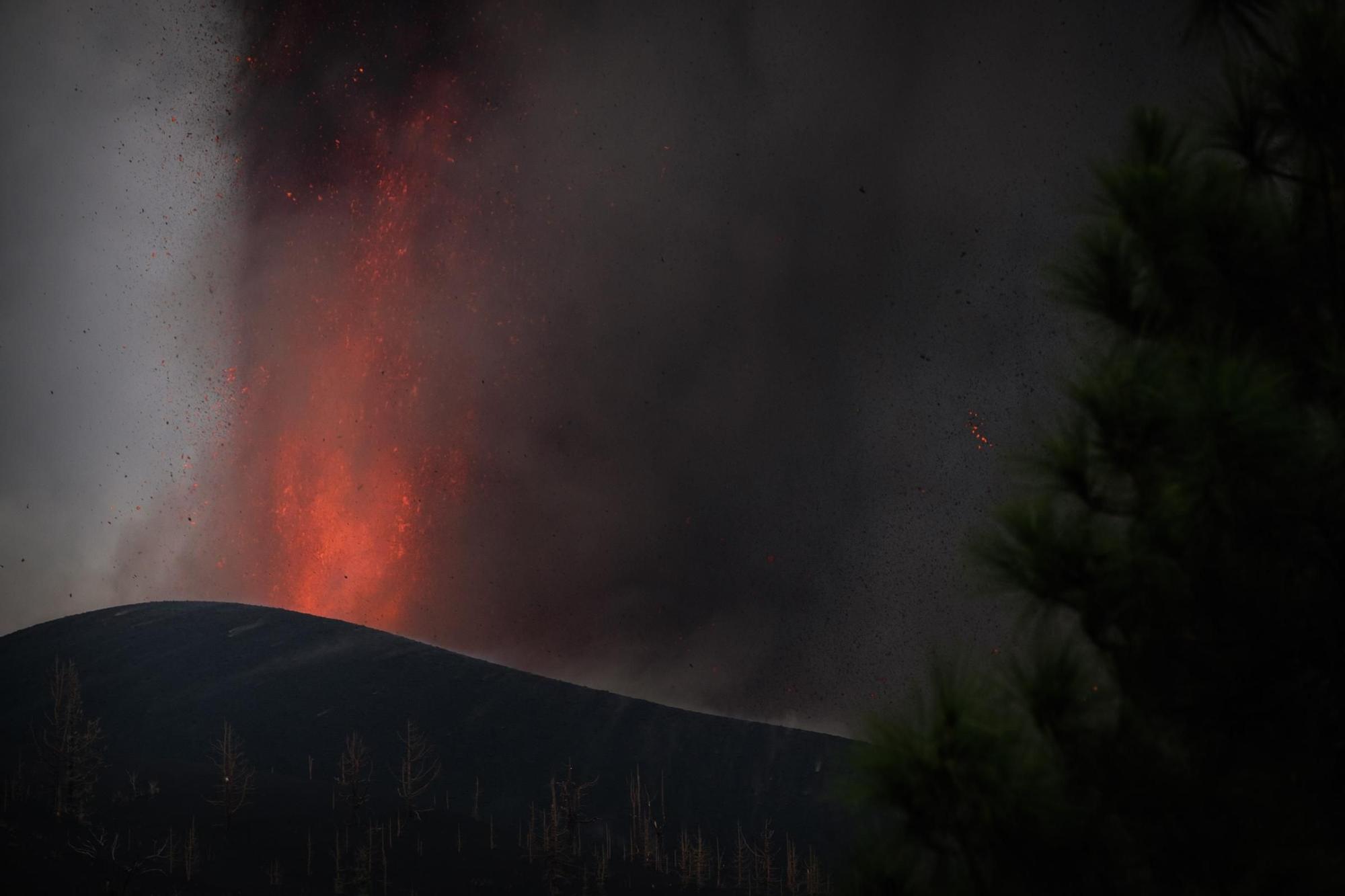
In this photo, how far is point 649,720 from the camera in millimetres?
130375

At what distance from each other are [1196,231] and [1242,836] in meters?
2.57

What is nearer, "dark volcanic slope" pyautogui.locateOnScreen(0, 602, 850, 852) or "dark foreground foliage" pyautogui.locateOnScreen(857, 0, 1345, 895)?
"dark foreground foliage" pyautogui.locateOnScreen(857, 0, 1345, 895)

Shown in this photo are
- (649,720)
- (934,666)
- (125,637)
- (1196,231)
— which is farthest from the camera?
(649,720)

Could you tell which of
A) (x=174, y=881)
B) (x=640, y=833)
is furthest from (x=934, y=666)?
(x=640, y=833)

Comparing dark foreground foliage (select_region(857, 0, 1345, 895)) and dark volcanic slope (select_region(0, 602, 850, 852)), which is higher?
dark volcanic slope (select_region(0, 602, 850, 852))

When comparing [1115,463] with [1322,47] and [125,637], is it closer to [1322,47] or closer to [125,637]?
[1322,47]

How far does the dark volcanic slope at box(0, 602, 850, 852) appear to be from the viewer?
337 ft

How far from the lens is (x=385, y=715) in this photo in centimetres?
11019

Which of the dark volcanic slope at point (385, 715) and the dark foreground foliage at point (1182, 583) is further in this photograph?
the dark volcanic slope at point (385, 715)

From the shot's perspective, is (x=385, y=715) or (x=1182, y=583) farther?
(x=385, y=715)

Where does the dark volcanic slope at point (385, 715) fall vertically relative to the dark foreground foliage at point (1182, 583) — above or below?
above

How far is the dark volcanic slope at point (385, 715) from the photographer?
10275 centimetres

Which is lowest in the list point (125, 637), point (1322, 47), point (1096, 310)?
point (1096, 310)

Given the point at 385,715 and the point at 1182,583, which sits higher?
the point at 385,715
